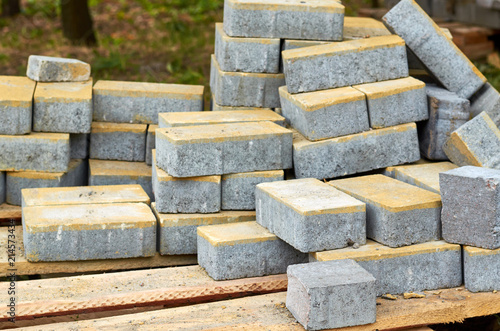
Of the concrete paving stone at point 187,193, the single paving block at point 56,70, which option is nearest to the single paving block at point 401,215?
the concrete paving stone at point 187,193

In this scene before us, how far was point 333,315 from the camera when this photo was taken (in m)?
3.98

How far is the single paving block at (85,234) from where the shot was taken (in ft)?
15.3

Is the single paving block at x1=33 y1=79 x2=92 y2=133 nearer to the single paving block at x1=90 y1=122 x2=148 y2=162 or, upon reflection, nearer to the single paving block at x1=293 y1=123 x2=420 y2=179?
the single paving block at x1=90 y1=122 x2=148 y2=162

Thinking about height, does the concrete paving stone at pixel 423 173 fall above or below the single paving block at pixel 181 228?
above

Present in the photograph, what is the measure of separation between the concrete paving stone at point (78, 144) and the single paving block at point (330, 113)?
188 cm

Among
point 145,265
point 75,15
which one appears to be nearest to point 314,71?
point 145,265

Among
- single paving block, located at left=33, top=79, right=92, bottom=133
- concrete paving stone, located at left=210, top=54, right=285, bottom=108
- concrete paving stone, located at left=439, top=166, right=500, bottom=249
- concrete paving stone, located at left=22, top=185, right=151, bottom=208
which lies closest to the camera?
concrete paving stone, located at left=439, top=166, right=500, bottom=249

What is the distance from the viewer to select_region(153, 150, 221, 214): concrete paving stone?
193 inches

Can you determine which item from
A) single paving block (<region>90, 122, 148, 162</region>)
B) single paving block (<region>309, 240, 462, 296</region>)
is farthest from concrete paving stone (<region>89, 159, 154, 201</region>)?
single paving block (<region>309, 240, 462, 296</region>)

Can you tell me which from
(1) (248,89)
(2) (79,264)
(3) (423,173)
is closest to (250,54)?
(1) (248,89)

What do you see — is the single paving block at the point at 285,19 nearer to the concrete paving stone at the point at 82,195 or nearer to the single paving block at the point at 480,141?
the single paving block at the point at 480,141

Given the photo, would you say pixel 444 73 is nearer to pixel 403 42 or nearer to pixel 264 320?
pixel 403 42

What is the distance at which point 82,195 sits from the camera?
525 centimetres

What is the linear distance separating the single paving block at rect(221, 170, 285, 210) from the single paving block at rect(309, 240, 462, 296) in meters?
0.78
